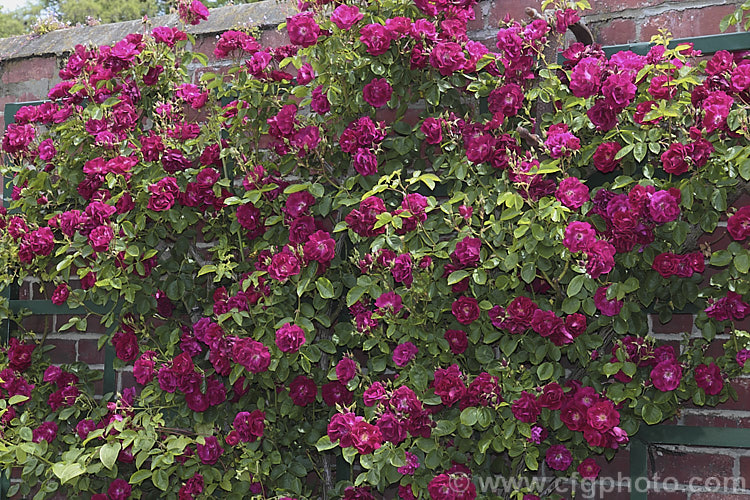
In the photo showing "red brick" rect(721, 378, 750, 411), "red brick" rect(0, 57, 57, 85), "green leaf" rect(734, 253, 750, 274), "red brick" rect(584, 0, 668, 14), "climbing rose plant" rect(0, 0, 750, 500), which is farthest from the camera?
"red brick" rect(0, 57, 57, 85)

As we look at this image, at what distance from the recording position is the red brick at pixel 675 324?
1827mm

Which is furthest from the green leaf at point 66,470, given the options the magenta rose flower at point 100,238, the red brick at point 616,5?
the red brick at point 616,5

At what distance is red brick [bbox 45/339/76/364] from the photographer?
7.92ft

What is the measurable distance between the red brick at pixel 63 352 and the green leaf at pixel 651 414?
5.67 feet

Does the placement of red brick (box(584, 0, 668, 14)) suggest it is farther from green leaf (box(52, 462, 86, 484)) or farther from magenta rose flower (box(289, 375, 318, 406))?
green leaf (box(52, 462, 86, 484))

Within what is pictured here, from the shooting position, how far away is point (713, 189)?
1.61m

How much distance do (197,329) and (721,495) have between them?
4.48 feet

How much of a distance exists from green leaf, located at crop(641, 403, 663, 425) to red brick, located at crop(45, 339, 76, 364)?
173 cm

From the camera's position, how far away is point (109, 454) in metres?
1.84

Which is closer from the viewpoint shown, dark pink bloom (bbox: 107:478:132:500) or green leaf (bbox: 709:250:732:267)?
green leaf (bbox: 709:250:732:267)

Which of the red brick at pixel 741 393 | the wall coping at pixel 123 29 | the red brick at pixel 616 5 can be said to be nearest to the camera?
the red brick at pixel 741 393

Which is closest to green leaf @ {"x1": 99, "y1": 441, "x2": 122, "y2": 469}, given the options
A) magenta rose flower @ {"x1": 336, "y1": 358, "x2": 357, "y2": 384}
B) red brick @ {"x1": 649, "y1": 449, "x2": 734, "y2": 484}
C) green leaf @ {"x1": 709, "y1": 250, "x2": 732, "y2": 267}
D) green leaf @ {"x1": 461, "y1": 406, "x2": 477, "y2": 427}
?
magenta rose flower @ {"x1": 336, "y1": 358, "x2": 357, "y2": 384}

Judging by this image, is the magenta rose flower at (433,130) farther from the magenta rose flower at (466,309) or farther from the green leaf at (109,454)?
the green leaf at (109,454)

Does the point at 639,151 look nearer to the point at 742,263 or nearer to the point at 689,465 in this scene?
the point at 742,263
